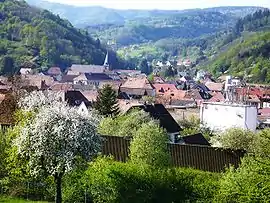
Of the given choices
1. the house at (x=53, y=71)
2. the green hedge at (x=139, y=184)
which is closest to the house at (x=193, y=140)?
the green hedge at (x=139, y=184)

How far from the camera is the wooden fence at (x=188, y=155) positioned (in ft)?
83.6

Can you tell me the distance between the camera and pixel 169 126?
124 ft

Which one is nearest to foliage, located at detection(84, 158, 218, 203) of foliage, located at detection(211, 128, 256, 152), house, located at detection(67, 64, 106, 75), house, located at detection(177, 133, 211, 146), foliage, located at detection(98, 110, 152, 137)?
foliage, located at detection(211, 128, 256, 152)

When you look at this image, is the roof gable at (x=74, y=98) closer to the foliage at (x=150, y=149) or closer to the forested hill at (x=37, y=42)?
the foliage at (x=150, y=149)

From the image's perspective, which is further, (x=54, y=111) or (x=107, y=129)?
(x=107, y=129)

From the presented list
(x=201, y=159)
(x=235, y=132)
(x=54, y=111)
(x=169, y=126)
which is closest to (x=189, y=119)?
(x=169, y=126)

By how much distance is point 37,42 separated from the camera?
14150 cm

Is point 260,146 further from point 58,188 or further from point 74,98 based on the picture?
point 74,98

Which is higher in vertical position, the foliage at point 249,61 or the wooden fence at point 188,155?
the wooden fence at point 188,155

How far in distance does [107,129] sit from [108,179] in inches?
387

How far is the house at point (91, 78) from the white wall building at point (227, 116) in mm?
65791

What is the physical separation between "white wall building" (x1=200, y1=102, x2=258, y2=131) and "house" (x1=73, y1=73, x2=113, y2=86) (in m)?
65.8

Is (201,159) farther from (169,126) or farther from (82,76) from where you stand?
(82,76)

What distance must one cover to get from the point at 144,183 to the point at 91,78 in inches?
3938
